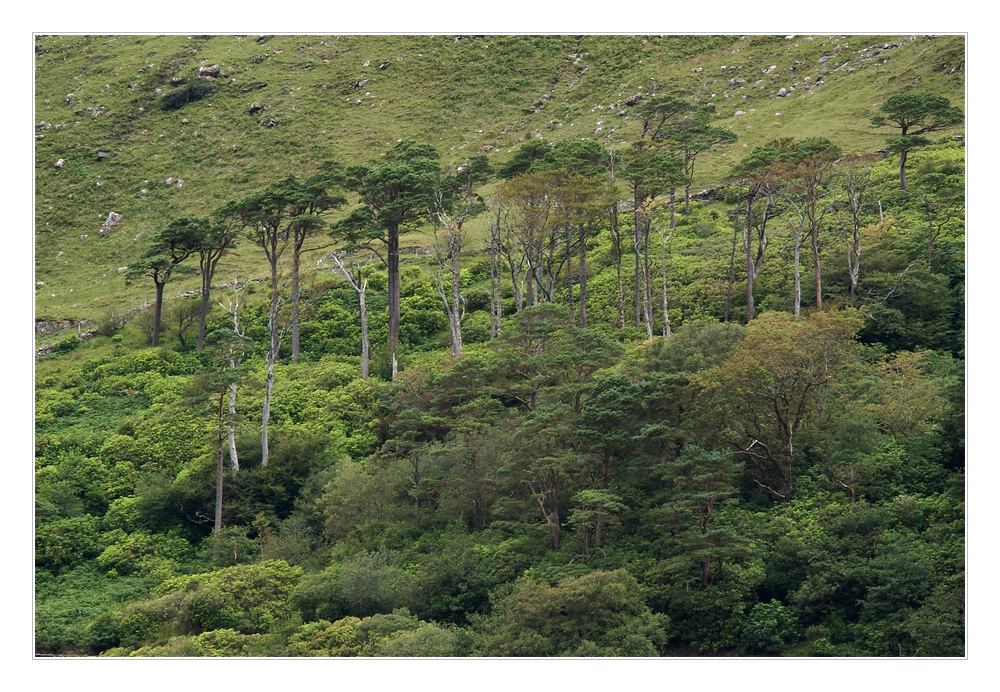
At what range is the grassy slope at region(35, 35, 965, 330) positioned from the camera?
71.2 metres

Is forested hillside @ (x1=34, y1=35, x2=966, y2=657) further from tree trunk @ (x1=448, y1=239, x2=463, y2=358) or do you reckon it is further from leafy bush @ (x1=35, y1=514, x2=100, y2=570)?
tree trunk @ (x1=448, y1=239, x2=463, y2=358)

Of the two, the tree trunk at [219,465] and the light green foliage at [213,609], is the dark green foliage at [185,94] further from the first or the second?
the light green foliage at [213,609]

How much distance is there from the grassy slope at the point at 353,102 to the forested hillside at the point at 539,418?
118 cm

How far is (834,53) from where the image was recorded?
78.6m

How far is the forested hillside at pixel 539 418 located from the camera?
3127 centimetres

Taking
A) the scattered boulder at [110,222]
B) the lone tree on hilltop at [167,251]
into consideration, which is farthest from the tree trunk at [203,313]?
the scattered boulder at [110,222]

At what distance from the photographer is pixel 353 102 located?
84.1 m

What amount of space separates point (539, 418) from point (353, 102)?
55.2m

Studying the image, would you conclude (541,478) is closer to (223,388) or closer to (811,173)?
(223,388)

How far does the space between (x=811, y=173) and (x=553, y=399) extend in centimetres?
1643

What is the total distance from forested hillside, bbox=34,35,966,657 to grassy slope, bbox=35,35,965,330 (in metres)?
1.18

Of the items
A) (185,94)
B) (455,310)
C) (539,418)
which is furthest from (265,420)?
(185,94)

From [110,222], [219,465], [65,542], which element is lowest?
[65,542]

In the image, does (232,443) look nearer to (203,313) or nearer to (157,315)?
(203,313)
